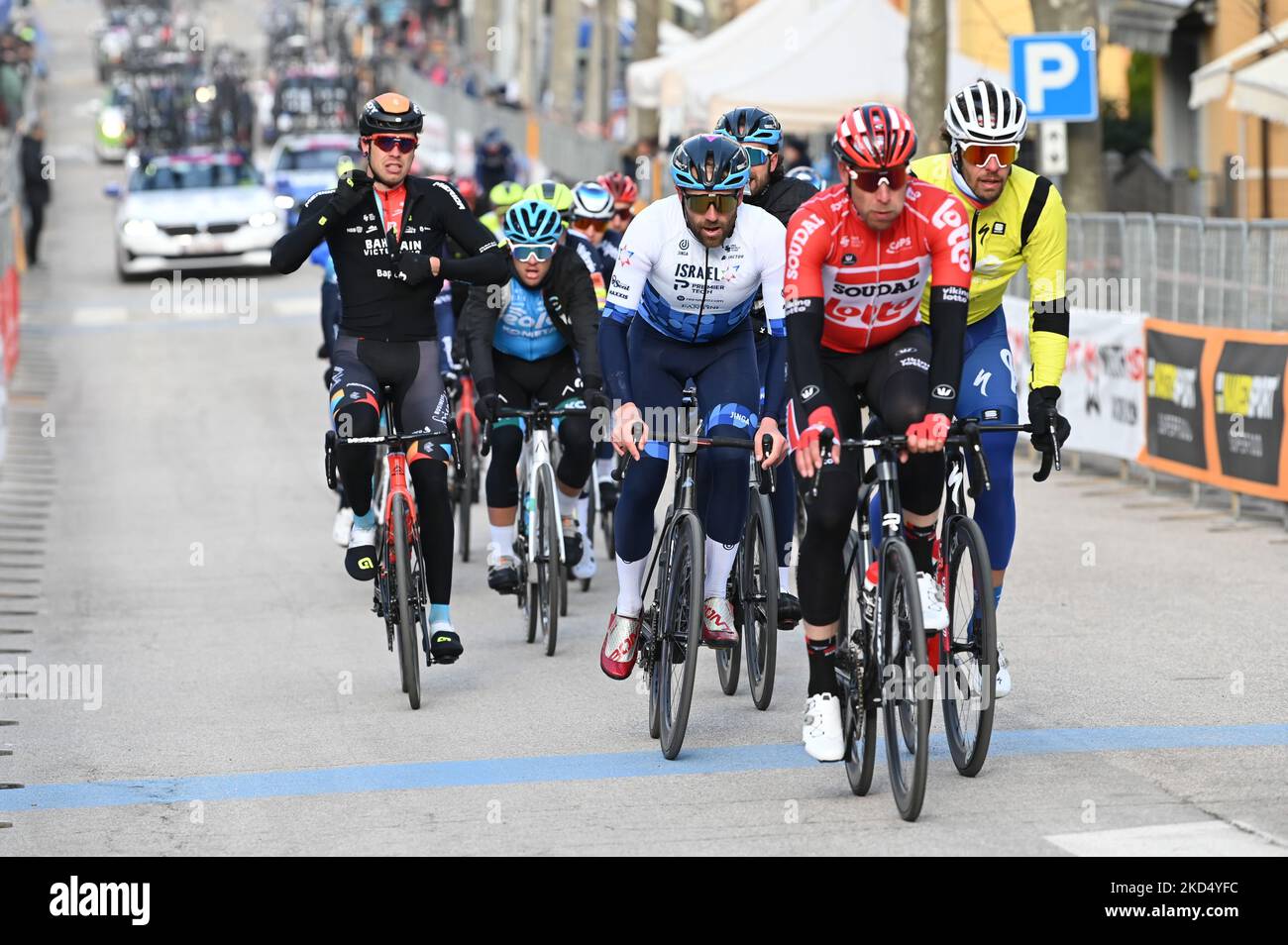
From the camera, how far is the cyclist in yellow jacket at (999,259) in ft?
25.6

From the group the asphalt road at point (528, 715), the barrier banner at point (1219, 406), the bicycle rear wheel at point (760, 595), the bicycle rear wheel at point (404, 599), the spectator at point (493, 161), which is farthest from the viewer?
the spectator at point (493, 161)

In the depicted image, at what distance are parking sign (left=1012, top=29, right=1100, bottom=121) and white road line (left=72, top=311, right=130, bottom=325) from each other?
13688 mm

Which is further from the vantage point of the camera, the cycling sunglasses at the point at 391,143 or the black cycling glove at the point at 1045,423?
the cycling sunglasses at the point at 391,143

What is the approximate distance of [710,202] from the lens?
7973mm

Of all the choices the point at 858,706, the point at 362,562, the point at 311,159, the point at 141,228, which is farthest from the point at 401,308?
the point at 311,159

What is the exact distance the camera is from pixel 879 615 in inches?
277

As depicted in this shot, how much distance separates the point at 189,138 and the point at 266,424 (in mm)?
37353

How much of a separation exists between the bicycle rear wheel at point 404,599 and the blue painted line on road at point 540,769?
43.9 inches

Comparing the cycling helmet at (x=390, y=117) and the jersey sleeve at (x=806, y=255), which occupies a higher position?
the cycling helmet at (x=390, y=117)

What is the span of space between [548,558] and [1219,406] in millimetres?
5430

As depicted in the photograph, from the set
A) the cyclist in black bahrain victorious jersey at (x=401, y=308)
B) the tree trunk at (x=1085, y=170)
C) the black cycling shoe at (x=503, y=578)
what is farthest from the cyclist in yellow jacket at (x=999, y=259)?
the tree trunk at (x=1085, y=170)

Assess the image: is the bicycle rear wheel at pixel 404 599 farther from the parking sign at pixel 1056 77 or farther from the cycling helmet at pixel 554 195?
the parking sign at pixel 1056 77
